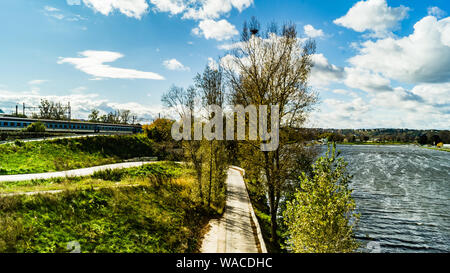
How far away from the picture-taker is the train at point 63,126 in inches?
1376

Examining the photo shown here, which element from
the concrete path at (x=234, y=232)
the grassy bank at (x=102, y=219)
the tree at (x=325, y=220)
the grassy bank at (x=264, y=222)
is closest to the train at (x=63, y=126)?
the grassy bank at (x=102, y=219)

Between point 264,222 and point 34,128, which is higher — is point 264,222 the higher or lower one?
the lower one

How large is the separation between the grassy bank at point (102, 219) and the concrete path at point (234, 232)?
812 millimetres

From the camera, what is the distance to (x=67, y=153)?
28359 mm

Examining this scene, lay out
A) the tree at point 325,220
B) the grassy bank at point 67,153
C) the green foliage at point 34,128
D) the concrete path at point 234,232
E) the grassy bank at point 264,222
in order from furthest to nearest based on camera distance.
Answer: the green foliage at point 34,128, the grassy bank at point 67,153, the grassy bank at point 264,222, the concrete path at point 234,232, the tree at point 325,220

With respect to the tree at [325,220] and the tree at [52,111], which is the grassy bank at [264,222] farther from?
the tree at [52,111]

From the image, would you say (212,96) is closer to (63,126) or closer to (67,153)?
(67,153)

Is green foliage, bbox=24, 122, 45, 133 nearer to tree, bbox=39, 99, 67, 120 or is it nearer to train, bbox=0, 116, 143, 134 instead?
train, bbox=0, 116, 143, 134

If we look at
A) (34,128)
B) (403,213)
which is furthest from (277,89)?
(34,128)

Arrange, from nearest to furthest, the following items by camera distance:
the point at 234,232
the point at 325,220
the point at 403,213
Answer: the point at 325,220
the point at 234,232
the point at 403,213

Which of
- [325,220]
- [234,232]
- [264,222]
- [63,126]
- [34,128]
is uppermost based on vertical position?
[63,126]

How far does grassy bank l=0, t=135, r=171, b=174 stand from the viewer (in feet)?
70.3

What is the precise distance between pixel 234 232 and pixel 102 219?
21.9ft
